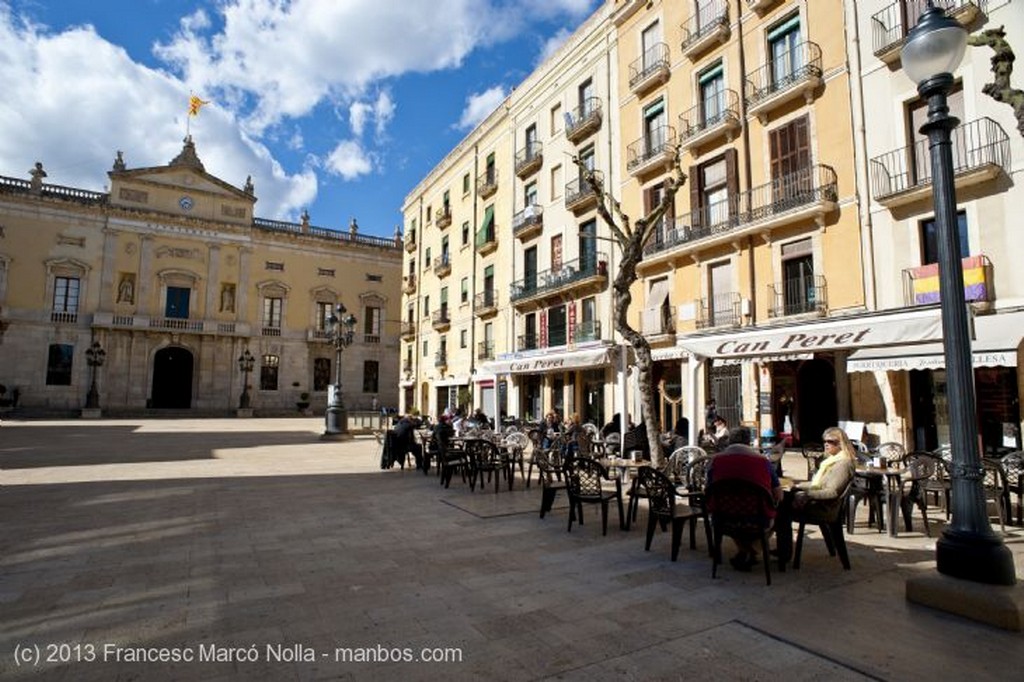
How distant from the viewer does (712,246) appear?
51.1 ft

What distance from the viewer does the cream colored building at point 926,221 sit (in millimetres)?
10188

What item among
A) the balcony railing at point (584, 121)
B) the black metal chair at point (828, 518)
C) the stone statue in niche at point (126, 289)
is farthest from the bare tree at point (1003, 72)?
the stone statue in niche at point (126, 289)

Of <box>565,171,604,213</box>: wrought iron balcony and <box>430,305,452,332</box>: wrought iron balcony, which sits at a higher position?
<box>565,171,604,213</box>: wrought iron balcony

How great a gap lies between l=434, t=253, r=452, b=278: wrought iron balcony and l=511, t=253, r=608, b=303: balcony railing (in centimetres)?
734

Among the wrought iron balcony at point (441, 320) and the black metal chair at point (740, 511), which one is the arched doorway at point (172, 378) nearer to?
the wrought iron balcony at point (441, 320)

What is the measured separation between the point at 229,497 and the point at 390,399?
3626cm

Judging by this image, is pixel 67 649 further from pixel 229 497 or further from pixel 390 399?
pixel 390 399

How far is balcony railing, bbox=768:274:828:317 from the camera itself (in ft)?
43.0

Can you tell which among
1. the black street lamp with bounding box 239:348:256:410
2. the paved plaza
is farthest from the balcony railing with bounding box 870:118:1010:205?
the black street lamp with bounding box 239:348:256:410

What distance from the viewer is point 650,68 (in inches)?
707

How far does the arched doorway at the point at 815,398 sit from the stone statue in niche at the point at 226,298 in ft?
123

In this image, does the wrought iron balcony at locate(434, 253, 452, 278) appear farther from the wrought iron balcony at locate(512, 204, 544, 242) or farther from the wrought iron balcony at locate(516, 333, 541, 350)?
the wrought iron balcony at locate(516, 333, 541, 350)

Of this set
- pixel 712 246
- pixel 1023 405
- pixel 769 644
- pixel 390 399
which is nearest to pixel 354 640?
pixel 769 644

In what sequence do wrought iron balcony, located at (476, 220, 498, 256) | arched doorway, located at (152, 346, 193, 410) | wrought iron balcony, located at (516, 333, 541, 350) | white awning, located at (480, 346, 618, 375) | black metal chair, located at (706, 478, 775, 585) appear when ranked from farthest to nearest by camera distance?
arched doorway, located at (152, 346, 193, 410), wrought iron balcony, located at (476, 220, 498, 256), wrought iron balcony, located at (516, 333, 541, 350), white awning, located at (480, 346, 618, 375), black metal chair, located at (706, 478, 775, 585)
